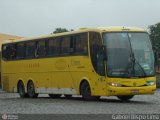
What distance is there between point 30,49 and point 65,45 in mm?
4638

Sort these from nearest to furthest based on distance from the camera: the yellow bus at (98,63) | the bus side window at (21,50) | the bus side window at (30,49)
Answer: the yellow bus at (98,63) → the bus side window at (30,49) → the bus side window at (21,50)

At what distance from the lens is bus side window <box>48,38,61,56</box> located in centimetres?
3083

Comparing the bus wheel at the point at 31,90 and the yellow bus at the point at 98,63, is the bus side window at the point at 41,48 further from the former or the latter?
the bus wheel at the point at 31,90

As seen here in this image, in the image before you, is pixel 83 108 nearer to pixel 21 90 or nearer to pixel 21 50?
pixel 21 50

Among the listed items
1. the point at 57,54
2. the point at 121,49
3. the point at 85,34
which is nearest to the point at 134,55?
the point at 121,49

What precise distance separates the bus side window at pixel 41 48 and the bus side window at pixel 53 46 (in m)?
0.72

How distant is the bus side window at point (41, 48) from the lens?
32528 mm

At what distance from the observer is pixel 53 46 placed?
31344 mm

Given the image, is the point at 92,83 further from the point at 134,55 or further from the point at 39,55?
the point at 39,55

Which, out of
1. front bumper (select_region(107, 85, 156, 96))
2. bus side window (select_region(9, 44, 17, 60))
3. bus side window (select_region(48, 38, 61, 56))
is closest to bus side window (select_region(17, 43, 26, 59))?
bus side window (select_region(9, 44, 17, 60))

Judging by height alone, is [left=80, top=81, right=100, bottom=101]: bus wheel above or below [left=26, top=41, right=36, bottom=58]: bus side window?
below

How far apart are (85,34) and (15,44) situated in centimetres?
921

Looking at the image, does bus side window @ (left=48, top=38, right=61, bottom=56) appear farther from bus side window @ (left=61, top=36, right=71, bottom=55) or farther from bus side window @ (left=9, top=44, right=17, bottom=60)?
bus side window @ (left=9, top=44, right=17, bottom=60)

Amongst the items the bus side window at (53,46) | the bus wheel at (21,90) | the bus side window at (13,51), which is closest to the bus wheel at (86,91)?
the bus side window at (53,46)
